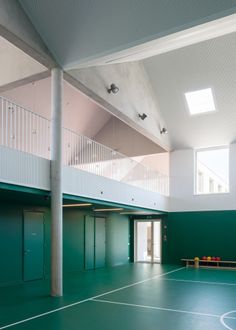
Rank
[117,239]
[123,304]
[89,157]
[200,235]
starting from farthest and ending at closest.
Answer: [117,239]
[200,235]
[89,157]
[123,304]

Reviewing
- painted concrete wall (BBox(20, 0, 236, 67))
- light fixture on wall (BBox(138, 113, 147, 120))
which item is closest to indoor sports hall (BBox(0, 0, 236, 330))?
painted concrete wall (BBox(20, 0, 236, 67))

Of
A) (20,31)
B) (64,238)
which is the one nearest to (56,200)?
(20,31)

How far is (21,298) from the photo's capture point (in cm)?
826

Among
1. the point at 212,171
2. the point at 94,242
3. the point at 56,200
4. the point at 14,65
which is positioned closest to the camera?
the point at 56,200

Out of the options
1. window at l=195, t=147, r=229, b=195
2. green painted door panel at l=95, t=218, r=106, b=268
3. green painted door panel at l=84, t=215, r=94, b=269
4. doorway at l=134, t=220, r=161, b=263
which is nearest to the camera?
green painted door panel at l=84, t=215, r=94, b=269

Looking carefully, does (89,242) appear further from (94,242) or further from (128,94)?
(128,94)

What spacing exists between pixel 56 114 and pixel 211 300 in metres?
5.78

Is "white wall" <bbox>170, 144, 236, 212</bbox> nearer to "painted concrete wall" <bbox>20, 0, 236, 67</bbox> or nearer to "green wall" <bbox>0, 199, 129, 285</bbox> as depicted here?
"green wall" <bbox>0, 199, 129, 285</bbox>

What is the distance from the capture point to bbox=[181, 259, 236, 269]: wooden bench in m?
15.1

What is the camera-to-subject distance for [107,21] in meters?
7.93

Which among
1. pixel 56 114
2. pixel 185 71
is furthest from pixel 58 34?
pixel 185 71

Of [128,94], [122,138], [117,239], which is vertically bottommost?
[117,239]

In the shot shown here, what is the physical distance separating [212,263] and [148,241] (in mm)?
3545

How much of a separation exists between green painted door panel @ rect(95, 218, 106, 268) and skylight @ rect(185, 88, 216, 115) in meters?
6.15
